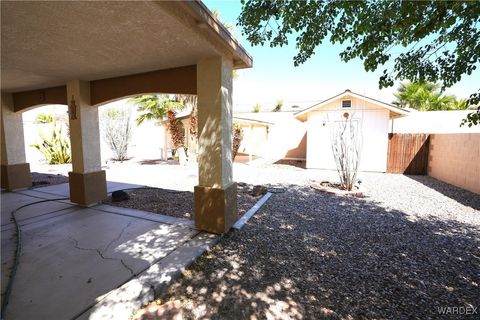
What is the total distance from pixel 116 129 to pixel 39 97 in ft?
31.3

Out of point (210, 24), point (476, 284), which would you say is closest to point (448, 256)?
point (476, 284)

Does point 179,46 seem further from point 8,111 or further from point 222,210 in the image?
point 8,111

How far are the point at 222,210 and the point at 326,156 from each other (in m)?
9.54

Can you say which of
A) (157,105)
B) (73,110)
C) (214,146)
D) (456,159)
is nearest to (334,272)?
(214,146)

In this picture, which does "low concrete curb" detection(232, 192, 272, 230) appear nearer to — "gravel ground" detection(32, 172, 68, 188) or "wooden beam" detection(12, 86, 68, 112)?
"wooden beam" detection(12, 86, 68, 112)

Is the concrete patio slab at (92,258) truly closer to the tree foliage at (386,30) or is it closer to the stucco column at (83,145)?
the stucco column at (83,145)

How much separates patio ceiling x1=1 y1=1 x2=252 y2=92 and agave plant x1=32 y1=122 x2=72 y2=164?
932 centimetres

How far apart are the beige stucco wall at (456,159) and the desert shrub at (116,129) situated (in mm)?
16836

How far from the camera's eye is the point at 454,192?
7.45m

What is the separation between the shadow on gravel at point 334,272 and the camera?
8.08ft

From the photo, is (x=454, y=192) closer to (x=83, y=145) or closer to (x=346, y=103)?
(x=346, y=103)

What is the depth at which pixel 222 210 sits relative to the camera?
4012 mm

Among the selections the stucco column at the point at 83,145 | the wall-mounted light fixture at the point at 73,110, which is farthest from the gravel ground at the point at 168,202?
the wall-mounted light fixture at the point at 73,110

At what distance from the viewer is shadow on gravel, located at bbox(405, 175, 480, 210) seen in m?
6.36
